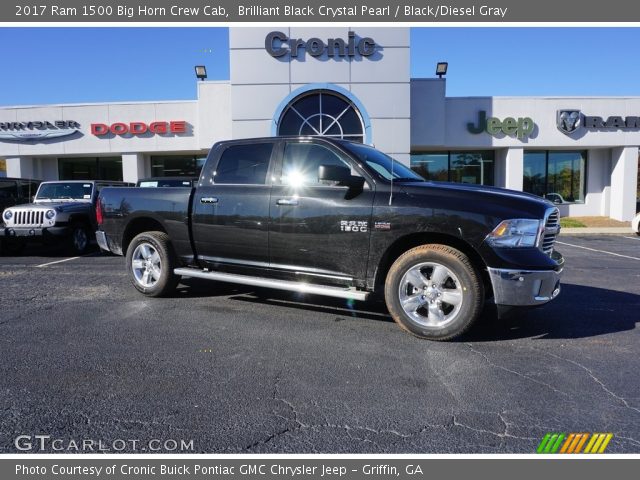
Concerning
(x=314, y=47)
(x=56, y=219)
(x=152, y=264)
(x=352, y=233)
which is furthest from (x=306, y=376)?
(x=314, y=47)

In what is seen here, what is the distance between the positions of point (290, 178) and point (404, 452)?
3308mm

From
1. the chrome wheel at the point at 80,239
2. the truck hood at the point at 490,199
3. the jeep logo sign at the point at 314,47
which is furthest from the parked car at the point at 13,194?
the truck hood at the point at 490,199

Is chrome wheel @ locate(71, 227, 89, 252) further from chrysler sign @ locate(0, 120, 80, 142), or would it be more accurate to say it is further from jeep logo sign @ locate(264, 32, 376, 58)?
chrysler sign @ locate(0, 120, 80, 142)

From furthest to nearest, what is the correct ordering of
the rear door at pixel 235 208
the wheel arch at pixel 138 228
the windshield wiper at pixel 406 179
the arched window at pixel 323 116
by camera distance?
the arched window at pixel 323 116, the wheel arch at pixel 138 228, the rear door at pixel 235 208, the windshield wiper at pixel 406 179

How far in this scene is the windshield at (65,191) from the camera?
452 inches

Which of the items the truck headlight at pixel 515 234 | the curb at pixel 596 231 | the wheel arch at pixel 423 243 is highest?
the truck headlight at pixel 515 234

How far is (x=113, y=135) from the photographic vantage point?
70.1 ft

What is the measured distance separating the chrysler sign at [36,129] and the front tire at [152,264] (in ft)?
60.6

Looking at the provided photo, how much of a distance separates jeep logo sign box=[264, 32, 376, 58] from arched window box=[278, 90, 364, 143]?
5.28ft

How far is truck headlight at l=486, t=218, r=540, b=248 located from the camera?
403 cm

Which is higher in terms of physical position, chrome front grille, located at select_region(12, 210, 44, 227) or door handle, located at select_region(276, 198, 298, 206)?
door handle, located at select_region(276, 198, 298, 206)

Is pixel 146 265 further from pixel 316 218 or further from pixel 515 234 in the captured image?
pixel 515 234

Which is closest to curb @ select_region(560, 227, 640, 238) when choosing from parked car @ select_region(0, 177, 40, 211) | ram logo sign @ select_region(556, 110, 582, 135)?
ram logo sign @ select_region(556, 110, 582, 135)

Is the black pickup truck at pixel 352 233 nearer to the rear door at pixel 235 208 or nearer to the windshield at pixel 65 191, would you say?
the rear door at pixel 235 208
